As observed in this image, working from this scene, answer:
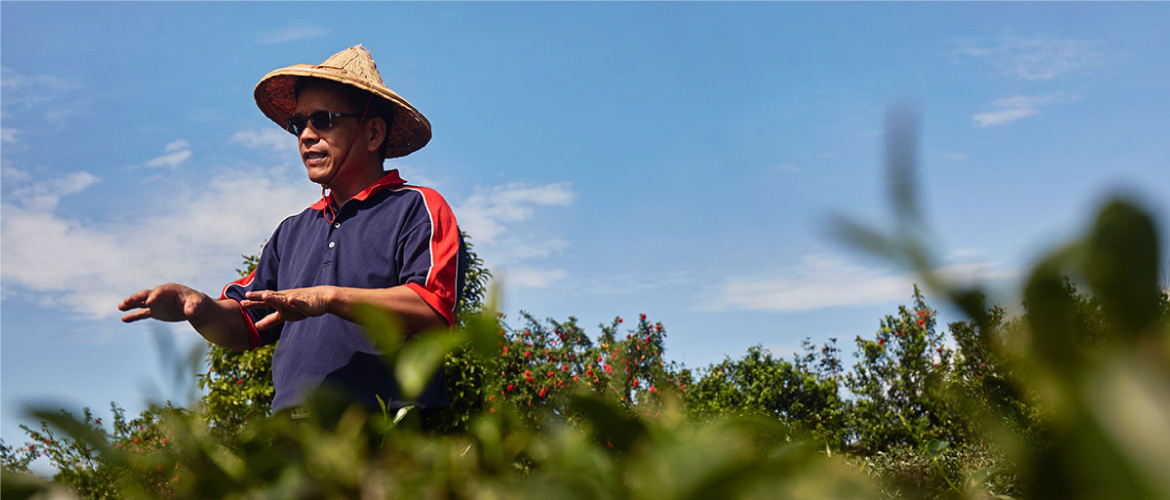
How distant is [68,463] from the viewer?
0.60 metres

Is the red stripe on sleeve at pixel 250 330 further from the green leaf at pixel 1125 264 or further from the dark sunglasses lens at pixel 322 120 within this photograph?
the green leaf at pixel 1125 264

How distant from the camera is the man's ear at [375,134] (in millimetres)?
2961

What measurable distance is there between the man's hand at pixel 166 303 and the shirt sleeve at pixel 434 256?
22.8 inches

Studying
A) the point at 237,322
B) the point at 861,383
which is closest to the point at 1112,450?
the point at 237,322

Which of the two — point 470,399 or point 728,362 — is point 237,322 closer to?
point 470,399

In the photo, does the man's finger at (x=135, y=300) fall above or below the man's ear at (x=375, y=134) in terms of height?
below

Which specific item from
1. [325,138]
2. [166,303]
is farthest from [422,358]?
Answer: [325,138]

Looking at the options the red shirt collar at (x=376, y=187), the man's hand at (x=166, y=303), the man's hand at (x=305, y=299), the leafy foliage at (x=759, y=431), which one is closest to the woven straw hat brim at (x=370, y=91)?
the red shirt collar at (x=376, y=187)

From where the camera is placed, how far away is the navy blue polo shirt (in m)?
2.30

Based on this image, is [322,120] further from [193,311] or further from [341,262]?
[193,311]

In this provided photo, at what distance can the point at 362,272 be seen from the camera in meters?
2.48

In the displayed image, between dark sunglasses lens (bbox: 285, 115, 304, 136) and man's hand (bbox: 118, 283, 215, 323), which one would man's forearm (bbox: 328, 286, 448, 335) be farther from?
dark sunglasses lens (bbox: 285, 115, 304, 136)

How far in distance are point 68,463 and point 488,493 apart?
36cm

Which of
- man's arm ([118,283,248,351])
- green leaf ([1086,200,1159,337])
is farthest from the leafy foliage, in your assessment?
man's arm ([118,283,248,351])
